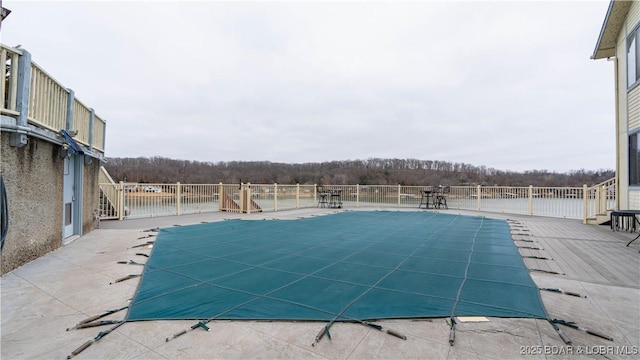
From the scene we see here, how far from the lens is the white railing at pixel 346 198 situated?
9.14m

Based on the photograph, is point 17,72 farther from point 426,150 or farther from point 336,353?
point 426,150

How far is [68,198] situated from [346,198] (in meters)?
11.5

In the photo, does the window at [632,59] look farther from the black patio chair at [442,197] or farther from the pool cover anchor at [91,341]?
the pool cover anchor at [91,341]

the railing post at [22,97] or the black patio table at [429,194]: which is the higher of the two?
the railing post at [22,97]

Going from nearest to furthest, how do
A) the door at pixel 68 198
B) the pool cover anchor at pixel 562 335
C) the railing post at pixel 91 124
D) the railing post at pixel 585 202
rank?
the pool cover anchor at pixel 562 335, the door at pixel 68 198, the railing post at pixel 91 124, the railing post at pixel 585 202

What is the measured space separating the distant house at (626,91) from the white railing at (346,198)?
3.39ft

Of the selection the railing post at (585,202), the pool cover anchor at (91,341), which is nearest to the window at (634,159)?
the railing post at (585,202)

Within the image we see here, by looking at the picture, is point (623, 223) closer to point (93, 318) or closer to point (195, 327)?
point (195, 327)

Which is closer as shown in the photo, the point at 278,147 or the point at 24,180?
the point at 24,180

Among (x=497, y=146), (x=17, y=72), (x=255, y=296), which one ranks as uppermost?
(x=497, y=146)

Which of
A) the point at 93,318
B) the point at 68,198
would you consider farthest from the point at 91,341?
the point at 68,198

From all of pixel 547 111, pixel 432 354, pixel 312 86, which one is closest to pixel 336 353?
pixel 432 354

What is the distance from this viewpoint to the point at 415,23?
9609mm

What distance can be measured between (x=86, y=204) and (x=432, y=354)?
7521 mm
